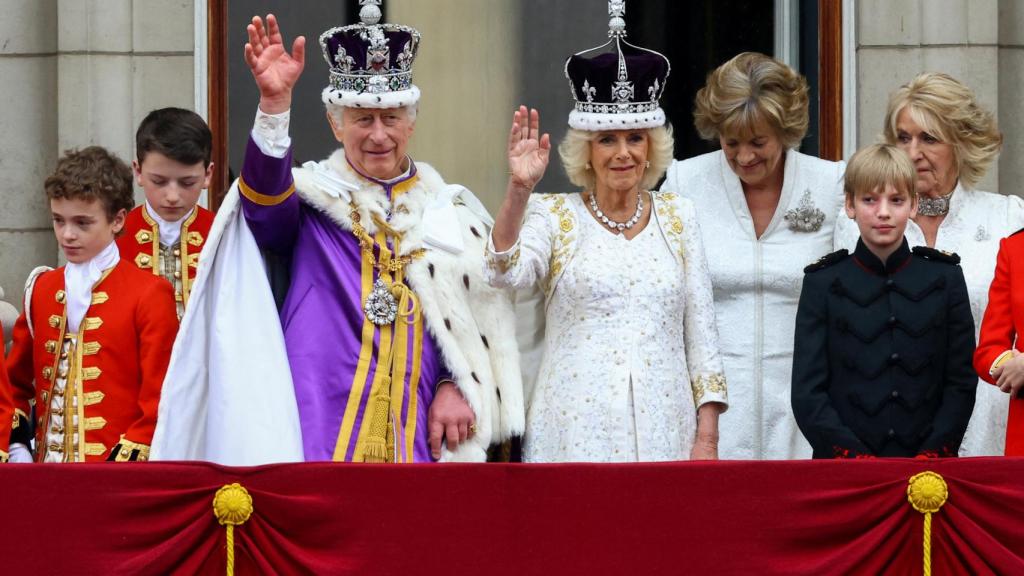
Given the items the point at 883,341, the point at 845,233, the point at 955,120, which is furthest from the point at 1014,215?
the point at 883,341

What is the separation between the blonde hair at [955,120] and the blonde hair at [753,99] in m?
0.28

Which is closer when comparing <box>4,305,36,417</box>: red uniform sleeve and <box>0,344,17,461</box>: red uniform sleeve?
<box>0,344,17,461</box>: red uniform sleeve

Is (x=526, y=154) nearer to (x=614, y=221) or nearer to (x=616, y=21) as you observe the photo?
(x=614, y=221)

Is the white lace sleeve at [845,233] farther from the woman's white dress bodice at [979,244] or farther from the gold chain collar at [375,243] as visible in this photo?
the gold chain collar at [375,243]

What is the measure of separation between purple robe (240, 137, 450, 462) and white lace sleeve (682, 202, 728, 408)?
0.66 metres

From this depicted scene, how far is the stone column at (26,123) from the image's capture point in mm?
6699

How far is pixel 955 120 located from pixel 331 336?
187 centimetres

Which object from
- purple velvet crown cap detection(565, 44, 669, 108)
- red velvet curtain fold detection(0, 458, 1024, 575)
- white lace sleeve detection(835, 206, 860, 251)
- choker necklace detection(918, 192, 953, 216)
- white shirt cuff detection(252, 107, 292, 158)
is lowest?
red velvet curtain fold detection(0, 458, 1024, 575)

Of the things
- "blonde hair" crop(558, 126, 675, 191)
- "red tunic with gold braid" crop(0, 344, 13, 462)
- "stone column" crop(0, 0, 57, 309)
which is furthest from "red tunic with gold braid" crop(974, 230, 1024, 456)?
"stone column" crop(0, 0, 57, 309)

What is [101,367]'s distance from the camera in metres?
4.68

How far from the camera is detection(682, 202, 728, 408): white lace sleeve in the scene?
4883 millimetres

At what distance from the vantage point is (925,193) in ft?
17.1

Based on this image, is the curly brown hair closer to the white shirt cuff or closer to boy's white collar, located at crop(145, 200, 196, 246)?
boy's white collar, located at crop(145, 200, 196, 246)

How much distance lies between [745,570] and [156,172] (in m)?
2.13
